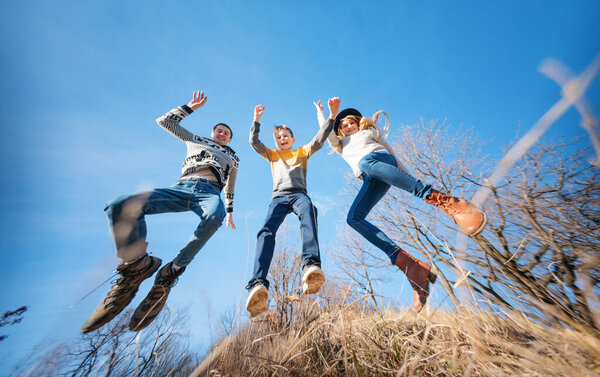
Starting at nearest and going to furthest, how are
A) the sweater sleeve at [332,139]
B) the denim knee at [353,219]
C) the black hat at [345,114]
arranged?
the denim knee at [353,219] → the sweater sleeve at [332,139] → the black hat at [345,114]

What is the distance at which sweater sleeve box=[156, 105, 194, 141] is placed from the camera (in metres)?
2.82

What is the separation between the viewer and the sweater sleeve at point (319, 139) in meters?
2.79

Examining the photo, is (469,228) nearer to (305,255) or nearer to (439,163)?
(305,255)

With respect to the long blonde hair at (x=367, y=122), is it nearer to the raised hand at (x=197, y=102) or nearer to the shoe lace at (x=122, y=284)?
the raised hand at (x=197, y=102)

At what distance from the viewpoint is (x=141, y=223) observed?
218 cm

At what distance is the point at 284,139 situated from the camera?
10.3 feet

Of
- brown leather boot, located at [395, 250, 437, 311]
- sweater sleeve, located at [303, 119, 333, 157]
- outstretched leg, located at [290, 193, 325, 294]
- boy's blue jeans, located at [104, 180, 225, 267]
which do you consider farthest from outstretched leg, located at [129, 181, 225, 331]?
brown leather boot, located at [395, 250, 437, 311]

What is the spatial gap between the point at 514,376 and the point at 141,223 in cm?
257

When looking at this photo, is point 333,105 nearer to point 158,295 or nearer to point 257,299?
point 257,299

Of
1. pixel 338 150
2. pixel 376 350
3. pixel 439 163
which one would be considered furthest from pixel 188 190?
pixel 439 163

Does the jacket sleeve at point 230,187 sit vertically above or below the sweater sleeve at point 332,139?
below

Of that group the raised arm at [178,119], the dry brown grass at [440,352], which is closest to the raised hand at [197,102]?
the raised arm at [178,119]

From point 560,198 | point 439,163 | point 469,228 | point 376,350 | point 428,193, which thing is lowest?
point 376,350

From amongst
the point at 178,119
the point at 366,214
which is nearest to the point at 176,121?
the point at 178,119
